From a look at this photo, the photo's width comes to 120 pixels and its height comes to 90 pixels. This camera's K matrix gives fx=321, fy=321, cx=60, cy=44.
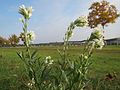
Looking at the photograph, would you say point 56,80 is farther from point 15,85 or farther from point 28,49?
point 15,85

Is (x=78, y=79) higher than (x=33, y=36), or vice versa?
(x=33, y=36)

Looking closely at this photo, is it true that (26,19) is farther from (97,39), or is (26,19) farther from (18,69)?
(18,69)

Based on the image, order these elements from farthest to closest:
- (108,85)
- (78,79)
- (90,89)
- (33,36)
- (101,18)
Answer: (101,18) < (108,85) < (90,89) < (33,36) < (78,79)

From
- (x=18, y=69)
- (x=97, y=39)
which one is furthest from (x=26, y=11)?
(x=18, y=69)

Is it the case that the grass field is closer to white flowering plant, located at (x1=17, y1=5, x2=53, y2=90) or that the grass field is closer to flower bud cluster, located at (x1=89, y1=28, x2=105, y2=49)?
white flowering plant, located at (x1=17, y1=5, x2=53, y2=90)

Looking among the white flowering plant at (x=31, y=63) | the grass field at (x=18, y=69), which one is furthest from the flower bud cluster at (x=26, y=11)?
the grass field at (x=18, y=69)

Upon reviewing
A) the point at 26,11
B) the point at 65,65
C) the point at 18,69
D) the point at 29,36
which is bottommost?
the point at 18,69

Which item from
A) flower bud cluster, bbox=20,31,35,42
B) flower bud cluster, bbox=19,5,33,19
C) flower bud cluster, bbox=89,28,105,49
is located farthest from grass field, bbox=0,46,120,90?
flower bud cluster, bbox=89,28,105,49

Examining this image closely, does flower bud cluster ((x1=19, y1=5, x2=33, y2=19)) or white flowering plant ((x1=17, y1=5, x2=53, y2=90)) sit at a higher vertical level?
flower bud cluster ((x1=19, y1=5, x2=33, y2=19))

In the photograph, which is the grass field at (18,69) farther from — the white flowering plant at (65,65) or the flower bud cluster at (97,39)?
the flower bud cluster at (97,39)

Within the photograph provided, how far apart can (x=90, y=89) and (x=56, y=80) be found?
15.9 ft

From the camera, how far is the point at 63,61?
3.59 m

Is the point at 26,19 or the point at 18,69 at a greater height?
the point at 26,19

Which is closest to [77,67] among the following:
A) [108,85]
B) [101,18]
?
[108,85]
